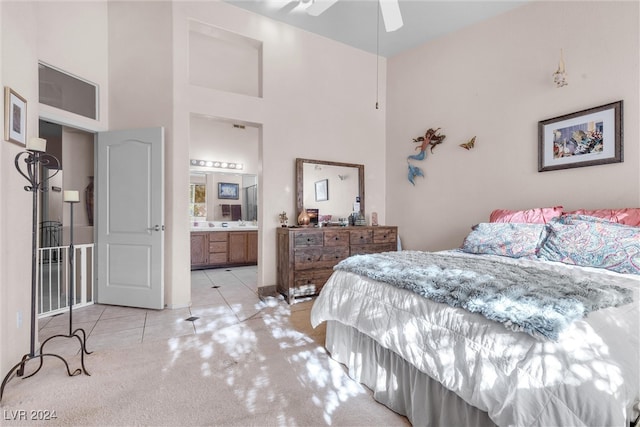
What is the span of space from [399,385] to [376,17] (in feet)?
13.1

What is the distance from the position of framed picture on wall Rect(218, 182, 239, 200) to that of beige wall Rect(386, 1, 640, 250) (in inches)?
125

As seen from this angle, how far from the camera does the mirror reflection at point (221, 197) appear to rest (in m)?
5.73

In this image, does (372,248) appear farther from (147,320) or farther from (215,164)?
(215,164)

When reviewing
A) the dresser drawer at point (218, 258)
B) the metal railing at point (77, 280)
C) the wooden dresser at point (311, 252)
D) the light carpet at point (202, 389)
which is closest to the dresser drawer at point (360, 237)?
the wooden dresser at point (311, 252)

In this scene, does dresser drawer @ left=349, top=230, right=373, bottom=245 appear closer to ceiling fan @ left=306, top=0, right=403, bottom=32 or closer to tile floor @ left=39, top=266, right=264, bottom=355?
tile floor @ left=39, top=266, right=264, bottom=355

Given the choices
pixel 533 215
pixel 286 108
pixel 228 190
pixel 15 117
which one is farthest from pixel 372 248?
pixel 15 117

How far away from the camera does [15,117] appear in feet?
6.50

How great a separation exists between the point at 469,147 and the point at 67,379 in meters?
4.27

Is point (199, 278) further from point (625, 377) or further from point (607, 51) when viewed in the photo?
point (607, 51)

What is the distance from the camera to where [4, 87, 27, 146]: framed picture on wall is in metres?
1.88

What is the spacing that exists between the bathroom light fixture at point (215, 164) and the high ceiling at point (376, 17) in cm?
285

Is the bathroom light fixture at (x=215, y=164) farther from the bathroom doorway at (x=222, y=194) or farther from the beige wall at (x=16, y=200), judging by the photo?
the beige wall at (x=16, y=200)

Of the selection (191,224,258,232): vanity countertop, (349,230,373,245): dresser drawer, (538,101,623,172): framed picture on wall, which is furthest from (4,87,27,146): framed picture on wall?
(538,101,623,172): framed picture on wall

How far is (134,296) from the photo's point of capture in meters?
3.36
